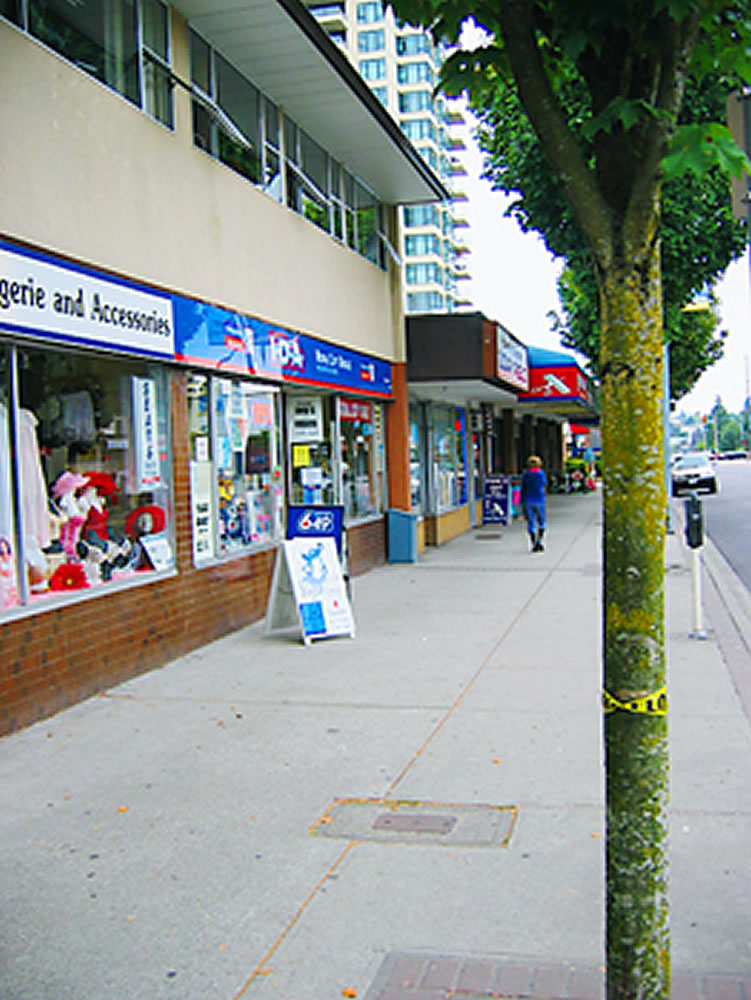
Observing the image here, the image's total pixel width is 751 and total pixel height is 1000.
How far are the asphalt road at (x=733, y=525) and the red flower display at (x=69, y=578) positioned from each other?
9231 millimetres

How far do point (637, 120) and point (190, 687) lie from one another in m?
6.34

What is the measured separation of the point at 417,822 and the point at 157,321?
209 inches

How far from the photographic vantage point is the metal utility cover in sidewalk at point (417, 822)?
194 inches

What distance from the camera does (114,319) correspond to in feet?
26.7

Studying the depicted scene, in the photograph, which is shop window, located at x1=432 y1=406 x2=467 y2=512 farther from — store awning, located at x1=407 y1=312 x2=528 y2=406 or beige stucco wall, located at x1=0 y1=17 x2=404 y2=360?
beige stucco wall, located at x1=0 y1=17 x2=404 y2=360

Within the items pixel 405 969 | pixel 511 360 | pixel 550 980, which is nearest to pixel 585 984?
pixel 550 980

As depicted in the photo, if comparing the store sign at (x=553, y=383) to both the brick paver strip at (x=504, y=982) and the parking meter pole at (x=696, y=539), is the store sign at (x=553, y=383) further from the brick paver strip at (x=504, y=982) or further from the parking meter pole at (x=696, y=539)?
the brick paver strip at (x=504, y=982)

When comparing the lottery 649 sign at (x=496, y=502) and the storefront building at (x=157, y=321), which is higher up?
the storefront building at (x=157, y=321)

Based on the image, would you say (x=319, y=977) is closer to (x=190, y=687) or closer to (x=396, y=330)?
(x=190, y=687)

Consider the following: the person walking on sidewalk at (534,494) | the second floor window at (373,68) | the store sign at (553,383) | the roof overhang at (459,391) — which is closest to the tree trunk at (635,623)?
the roof overhang at (459,391)

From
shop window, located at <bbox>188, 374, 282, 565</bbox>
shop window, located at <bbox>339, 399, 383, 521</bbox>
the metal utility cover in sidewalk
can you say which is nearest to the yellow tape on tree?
the metal utility cover in sidewalk

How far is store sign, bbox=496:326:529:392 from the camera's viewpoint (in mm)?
18062

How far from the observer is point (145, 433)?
910cm

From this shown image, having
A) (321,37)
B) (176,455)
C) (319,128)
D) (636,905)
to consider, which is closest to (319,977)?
(636,905)
